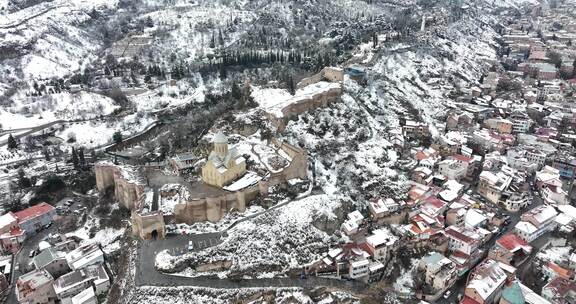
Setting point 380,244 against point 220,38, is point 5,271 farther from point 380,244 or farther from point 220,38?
point 220,38

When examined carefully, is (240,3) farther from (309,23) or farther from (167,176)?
(167,176)

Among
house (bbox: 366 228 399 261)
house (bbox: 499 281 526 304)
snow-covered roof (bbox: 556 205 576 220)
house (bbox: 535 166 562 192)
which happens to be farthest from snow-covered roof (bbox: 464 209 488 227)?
house (bbox: 535 166 562 192)

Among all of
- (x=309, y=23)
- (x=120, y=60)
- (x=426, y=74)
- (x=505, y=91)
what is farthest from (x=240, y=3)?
(x=505, y=91)

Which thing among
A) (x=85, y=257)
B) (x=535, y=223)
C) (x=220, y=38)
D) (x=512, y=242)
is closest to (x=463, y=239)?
(x=512, y=242)

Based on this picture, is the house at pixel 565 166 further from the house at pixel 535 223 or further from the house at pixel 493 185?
the house at pixel 535 223

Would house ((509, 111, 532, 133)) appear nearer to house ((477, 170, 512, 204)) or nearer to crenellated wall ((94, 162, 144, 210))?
house ((477, 170, 512, 204))

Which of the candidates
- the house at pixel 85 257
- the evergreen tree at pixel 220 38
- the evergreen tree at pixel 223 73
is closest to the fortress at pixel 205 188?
the house at pixel 85 257

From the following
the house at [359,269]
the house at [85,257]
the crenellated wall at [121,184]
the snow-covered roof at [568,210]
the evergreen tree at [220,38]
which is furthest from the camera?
the evergreen tree at [220,38]
